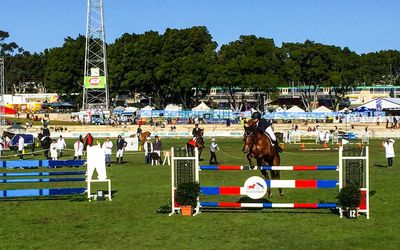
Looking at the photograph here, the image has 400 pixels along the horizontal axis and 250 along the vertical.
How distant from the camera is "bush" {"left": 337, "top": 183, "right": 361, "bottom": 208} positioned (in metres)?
14.7

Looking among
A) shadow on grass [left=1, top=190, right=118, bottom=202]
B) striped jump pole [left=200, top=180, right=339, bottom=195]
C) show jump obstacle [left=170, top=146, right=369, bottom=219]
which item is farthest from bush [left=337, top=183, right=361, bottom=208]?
shadow on grass [left=1, top=190, right=118, bottom=202]

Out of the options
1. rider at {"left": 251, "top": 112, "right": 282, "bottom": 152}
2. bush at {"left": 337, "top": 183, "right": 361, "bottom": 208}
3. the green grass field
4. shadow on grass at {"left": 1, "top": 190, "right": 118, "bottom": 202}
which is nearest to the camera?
the green grass field

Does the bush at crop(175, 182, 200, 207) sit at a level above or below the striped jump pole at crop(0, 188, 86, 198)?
above

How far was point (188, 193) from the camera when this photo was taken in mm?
15367

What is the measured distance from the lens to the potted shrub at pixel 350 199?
1471cm

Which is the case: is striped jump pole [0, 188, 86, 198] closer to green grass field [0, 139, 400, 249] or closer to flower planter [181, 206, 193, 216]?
green grass field [0, 139, 400, 249]

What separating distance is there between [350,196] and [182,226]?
3824mm

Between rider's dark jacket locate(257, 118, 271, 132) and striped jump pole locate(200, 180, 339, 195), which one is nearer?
striped jump pole locate(200, 180, 339, 195)

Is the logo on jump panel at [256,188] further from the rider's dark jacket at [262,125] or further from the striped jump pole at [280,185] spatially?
the rider's dark jacket at [262,125]

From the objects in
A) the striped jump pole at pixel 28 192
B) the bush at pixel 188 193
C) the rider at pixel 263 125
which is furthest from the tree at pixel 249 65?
the bush at pixel 188 193

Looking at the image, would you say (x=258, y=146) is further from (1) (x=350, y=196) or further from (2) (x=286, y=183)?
(1) (x=350, y=196)

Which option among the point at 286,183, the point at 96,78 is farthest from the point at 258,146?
the point at 96,78

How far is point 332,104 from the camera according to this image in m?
124

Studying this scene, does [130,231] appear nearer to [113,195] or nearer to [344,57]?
[113,195]
